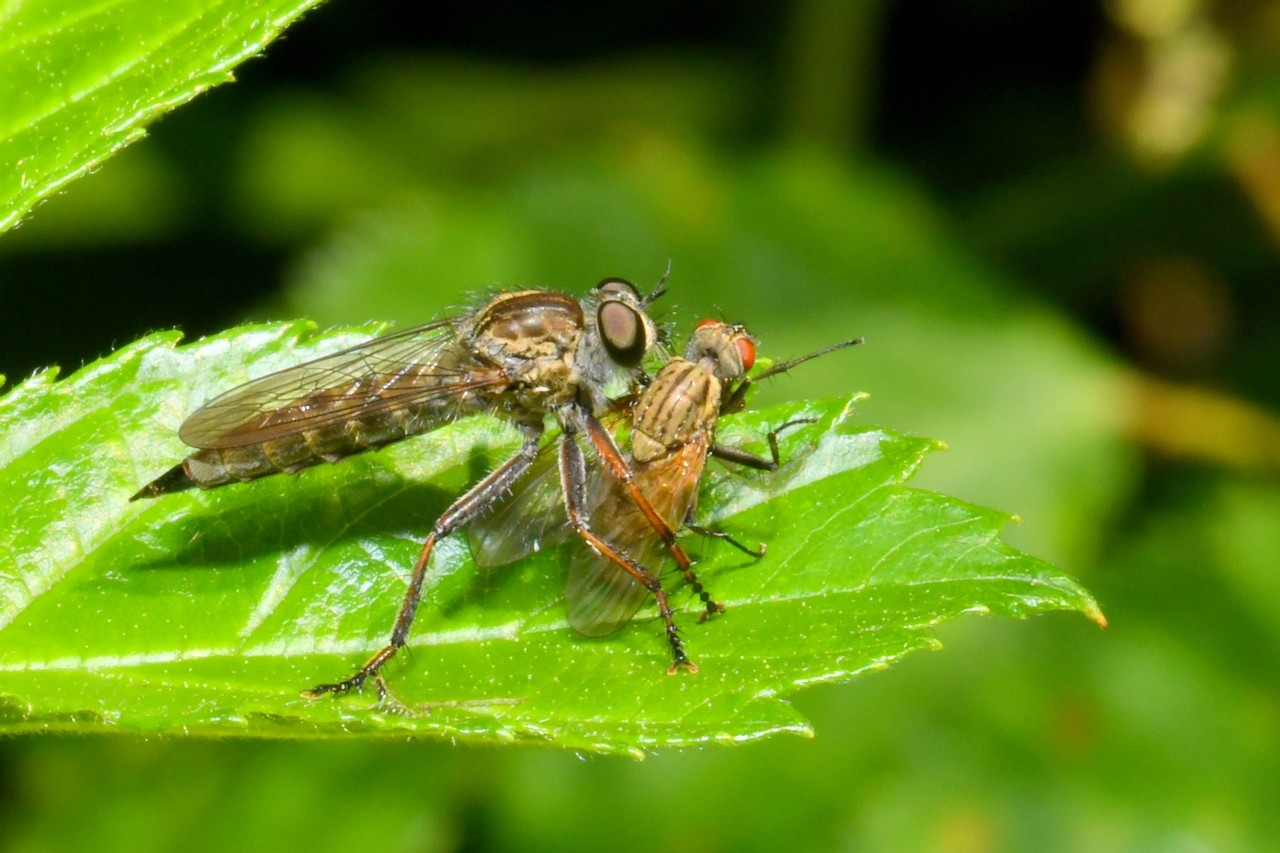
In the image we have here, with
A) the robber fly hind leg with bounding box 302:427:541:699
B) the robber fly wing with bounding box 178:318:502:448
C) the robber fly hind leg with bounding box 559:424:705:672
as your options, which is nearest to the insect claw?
the robber fly hind leg with bounding box 559:424:705:672

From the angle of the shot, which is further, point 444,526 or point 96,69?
point 444,526

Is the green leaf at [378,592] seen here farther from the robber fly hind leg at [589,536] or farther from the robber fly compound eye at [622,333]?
the robber fly compound eye at [622,333]

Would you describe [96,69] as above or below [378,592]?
above

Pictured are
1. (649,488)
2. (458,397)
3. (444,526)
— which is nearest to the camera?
(444,526)

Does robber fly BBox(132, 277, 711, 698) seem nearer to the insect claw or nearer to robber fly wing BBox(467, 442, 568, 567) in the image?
robber fly wing BBox(467, 442, 568, 567)

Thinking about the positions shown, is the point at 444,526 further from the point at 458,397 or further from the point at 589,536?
the point at 458,397

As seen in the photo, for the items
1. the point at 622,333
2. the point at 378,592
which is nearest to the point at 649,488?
the point at 622,333
